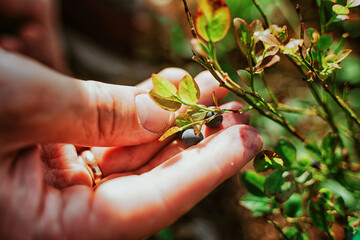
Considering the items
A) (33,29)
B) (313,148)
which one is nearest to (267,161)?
(313,148)

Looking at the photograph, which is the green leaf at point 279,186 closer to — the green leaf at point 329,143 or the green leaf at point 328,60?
the green leaf at point 329,143

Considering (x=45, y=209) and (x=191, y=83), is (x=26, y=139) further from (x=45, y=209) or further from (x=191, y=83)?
(x=191, y=83)

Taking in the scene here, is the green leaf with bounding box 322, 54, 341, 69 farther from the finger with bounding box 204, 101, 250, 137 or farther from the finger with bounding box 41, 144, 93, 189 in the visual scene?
the finger with bounding box 41, 144, 93, 189

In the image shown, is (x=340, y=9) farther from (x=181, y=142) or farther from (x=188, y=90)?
(x=181, y=142)

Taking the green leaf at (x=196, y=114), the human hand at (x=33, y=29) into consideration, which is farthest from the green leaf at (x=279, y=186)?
the human hand at (x=33, y=29)

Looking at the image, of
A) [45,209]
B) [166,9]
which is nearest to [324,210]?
[45,209]

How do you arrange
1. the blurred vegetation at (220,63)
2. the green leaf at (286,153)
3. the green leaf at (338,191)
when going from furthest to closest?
1. the blurred vegetation at (220,63)
2. the green leaf at (338,191)
3. the green leaf at (286,153)
